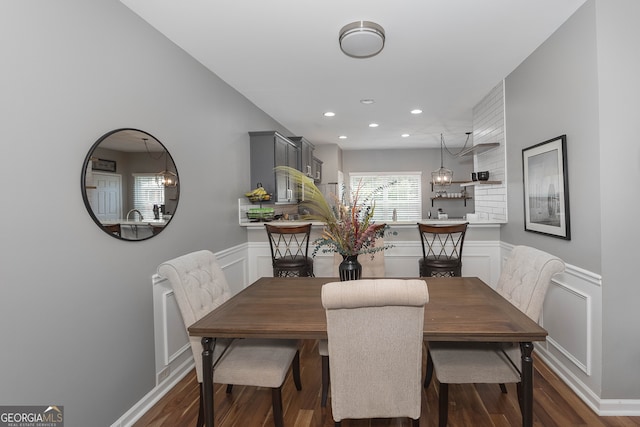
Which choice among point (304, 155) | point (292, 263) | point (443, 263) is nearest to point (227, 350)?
point (292, 263)

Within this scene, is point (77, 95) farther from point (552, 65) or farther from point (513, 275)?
point (552, 65)

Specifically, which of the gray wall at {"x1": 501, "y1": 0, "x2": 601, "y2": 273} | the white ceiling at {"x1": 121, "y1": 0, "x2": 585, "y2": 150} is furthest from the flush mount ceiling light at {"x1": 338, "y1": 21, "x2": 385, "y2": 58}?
the gray wall at {"x1": 501, "y1": 0, "x2": 601, "y2": 273}

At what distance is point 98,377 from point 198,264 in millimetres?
780

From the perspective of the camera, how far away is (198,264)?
2090 mm

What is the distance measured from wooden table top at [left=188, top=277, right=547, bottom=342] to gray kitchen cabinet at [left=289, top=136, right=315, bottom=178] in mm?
3460

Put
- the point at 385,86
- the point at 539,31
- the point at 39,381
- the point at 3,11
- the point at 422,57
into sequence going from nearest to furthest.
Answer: the point at 3,11
the point at 39,381
the point at 539,31
the point at 422,57
the point at 385,86

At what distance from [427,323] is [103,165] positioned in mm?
1918

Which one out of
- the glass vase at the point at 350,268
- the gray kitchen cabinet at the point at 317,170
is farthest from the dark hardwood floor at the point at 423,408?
the gray kitchen cabinet at the point at 317,170

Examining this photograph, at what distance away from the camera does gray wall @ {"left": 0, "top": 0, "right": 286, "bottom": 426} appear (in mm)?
1490

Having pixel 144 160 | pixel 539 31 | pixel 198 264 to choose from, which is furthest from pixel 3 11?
pixel 539 31

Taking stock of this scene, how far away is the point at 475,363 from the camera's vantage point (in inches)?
69.7

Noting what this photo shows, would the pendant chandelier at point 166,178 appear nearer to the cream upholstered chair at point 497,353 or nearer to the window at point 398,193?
the cream upholstered chair at point 497,353

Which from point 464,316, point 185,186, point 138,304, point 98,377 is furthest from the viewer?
point 185,186

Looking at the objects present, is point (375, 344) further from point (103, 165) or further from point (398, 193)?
point (398, 193)
